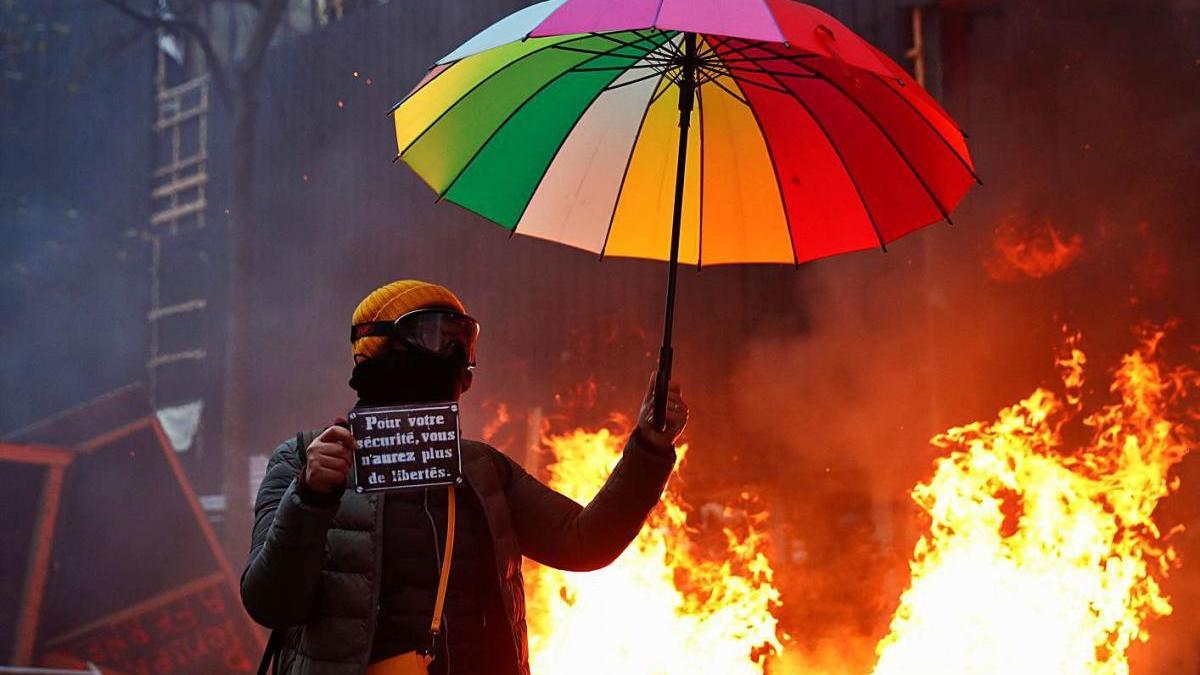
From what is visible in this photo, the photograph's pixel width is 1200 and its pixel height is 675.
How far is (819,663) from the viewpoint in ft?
23.9

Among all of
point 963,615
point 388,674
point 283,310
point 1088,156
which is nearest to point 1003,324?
point 1088,156

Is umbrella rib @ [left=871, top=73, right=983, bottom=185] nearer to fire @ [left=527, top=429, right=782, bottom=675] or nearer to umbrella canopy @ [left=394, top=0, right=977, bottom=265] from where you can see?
umbrella canopy @ [left=394, top=0, right=977, bottom=265]

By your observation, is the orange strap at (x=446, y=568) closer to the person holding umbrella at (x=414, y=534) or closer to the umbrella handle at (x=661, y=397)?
the person holding umbrella at (x=414, y=534)

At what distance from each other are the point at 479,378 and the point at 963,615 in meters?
4.16

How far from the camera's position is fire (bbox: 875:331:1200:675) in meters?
6.13

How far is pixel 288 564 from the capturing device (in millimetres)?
1873

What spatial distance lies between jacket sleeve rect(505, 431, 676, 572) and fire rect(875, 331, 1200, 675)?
454 centimetres

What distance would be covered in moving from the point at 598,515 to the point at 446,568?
36 centimetres

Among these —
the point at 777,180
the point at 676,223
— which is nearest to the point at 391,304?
the point at 676,223

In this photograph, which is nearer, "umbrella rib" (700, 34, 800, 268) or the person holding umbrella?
the person holding umbrella

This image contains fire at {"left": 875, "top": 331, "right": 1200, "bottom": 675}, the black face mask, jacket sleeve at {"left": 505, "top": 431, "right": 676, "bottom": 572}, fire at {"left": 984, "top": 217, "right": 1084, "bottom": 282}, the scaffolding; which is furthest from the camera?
the scaffolding

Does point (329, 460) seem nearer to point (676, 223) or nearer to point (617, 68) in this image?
point (676, 223)

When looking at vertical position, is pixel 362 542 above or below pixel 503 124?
below

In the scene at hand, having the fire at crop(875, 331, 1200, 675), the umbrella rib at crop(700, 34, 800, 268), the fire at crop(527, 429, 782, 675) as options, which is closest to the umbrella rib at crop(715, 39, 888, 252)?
the umbrella rib at crop(700, 34, 800, 268)
